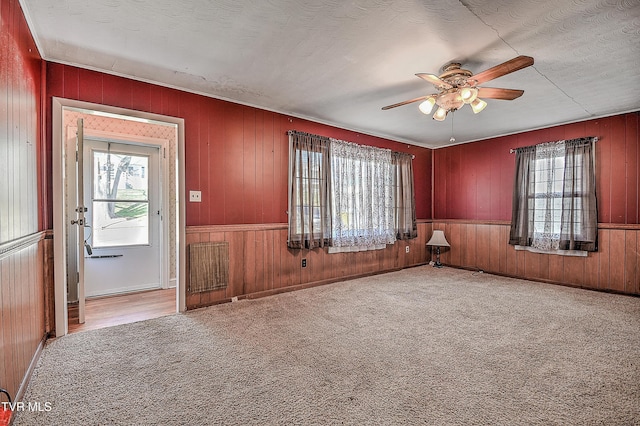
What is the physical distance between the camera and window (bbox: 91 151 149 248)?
4031mm

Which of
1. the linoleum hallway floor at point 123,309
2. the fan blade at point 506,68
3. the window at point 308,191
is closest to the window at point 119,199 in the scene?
the linoleum hallway floor at point 123,309

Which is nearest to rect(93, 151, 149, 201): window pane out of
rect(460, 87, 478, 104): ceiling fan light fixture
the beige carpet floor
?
the beige carpet floor

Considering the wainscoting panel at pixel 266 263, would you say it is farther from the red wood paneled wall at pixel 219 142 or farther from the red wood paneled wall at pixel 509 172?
the red wood paneled wall at pixel 509 172

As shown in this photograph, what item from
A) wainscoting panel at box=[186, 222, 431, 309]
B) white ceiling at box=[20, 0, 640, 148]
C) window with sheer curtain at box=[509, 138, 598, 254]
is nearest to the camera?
white ceiling at box=[20, 0, 640, 148]

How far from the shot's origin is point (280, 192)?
4.10m

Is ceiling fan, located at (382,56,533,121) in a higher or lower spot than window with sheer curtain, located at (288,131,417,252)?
higher

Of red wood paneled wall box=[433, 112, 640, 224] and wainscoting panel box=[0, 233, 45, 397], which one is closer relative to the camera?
wainscoting panel box=[0, 233, 45, 397]

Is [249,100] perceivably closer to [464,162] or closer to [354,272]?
[354,272]

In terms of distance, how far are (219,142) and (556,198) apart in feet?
A: 15.8

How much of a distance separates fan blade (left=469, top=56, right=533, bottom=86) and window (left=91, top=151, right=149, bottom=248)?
4.24 meters

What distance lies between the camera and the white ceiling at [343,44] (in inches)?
77.6

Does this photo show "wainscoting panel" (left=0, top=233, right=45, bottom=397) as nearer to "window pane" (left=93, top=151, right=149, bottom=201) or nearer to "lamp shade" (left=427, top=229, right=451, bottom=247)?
"window pane" (left=93, top=151, right=149, bottom=201)

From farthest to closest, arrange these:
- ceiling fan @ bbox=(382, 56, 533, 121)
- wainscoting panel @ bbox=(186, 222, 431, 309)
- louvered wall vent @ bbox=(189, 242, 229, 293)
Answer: wainscoting panel @ bbox=(186, 222, 431, 309), louvered wall vent @ bbox=(189, 242, 229, 293), ceiling fan @ bbox=(382, 56, 533, 121)

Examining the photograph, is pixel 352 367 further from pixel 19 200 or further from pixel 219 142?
pixel 219 142
